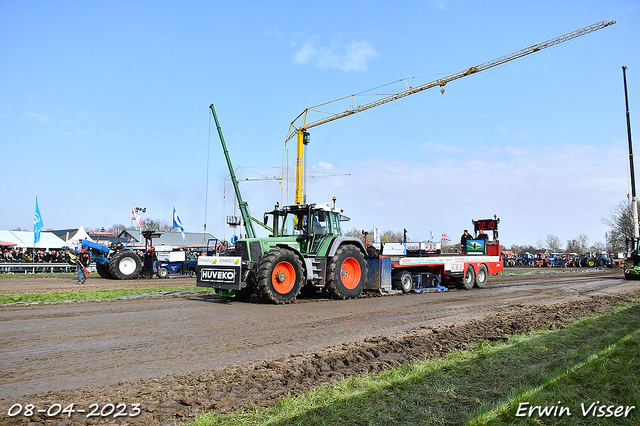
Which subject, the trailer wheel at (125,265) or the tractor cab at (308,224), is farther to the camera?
the trailer wheel at (125,265)

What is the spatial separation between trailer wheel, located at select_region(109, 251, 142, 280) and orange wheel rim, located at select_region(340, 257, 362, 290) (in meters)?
12.0

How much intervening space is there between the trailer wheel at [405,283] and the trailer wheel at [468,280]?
2705mm

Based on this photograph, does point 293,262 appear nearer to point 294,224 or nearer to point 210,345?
point 294,224

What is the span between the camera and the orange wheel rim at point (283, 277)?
10.0 meters

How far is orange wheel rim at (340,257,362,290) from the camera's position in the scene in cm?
1181

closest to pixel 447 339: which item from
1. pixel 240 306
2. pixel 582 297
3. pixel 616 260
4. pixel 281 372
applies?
pixel 281 372

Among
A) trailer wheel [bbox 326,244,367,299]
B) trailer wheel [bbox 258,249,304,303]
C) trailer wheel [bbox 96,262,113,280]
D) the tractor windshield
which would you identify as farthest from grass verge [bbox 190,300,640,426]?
trailer wheel [bbox 96,262,113,280]

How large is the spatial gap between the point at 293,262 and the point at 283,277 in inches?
16.4

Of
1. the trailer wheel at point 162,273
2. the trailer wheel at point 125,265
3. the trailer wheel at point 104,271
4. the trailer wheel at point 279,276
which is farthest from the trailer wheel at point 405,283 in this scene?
the trailer wheel at point 104,271

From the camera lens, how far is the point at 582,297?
12.0m

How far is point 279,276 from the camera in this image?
33.0 ft

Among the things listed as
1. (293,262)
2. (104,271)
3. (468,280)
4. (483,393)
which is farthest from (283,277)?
(104,271)

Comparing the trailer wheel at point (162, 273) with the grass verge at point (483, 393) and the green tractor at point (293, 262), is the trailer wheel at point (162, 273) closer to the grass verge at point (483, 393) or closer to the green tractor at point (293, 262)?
the green tractor at point (293, 262)

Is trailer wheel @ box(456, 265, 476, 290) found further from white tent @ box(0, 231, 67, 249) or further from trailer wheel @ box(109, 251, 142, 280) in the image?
white tent @ box(0, 231, 67, 249)
